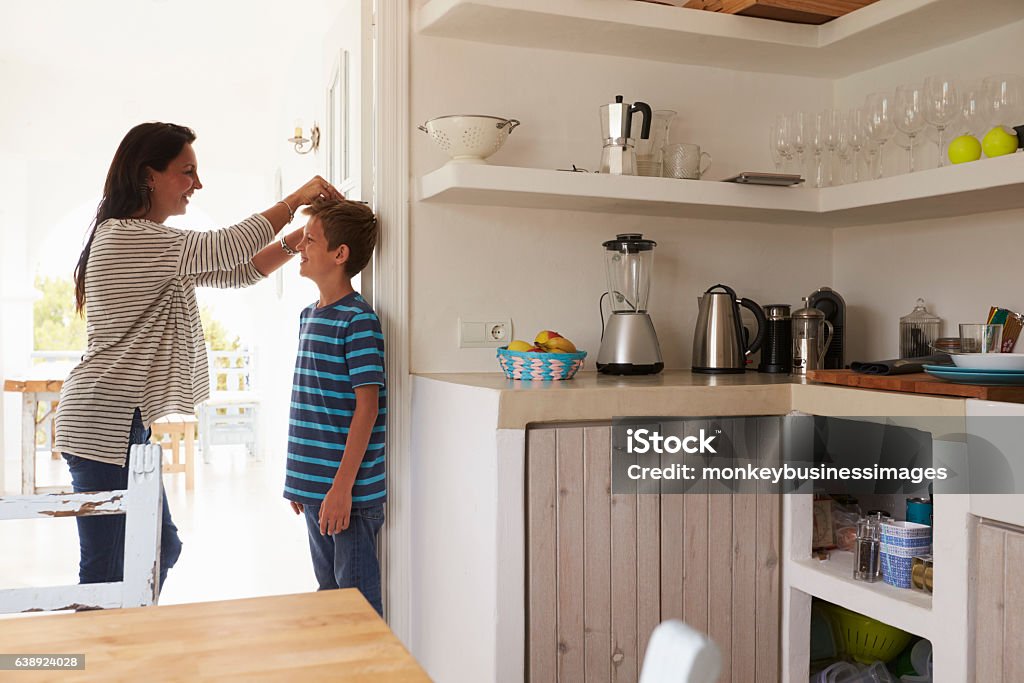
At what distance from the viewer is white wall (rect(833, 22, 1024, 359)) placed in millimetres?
2158

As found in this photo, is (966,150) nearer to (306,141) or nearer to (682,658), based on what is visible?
(682,658)

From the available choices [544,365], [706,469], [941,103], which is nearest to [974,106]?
[941,103]

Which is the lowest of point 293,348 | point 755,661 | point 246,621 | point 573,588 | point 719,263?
point 755,661

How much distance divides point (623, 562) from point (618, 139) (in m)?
1.00

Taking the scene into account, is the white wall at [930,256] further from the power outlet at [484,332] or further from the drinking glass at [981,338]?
the power outlet at [484,332]

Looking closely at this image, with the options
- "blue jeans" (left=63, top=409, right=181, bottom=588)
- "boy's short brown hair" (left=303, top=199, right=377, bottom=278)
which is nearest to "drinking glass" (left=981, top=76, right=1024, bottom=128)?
"boy's short brown hair" (left=303, top=199, right=377, bottom=278)

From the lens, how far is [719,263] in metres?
2.57

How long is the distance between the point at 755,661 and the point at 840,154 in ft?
4.16

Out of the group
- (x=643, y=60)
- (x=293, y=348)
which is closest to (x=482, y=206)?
(x=643, y=60)

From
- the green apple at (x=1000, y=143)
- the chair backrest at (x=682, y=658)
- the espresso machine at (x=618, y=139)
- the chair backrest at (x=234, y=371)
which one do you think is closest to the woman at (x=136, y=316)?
the espresso machine at (x=618, y=139)

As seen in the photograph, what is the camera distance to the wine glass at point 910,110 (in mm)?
2092

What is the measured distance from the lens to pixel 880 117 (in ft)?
7.16

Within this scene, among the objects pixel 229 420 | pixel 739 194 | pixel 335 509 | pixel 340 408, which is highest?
pixel 739 194

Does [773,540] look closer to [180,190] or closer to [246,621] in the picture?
[246,621]
